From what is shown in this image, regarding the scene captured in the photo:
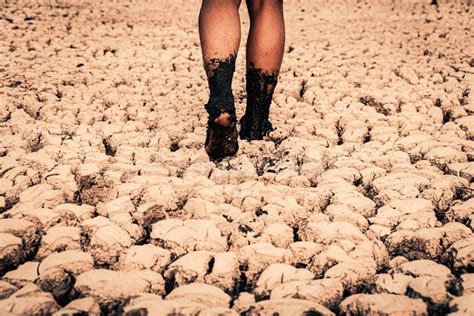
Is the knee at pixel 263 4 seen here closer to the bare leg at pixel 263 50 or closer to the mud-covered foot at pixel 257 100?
the bare leg at pixel 263 50

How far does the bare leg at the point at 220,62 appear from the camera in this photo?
1.07m

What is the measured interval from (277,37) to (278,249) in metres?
0.73

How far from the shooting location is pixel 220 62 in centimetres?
109

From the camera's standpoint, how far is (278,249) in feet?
2.63

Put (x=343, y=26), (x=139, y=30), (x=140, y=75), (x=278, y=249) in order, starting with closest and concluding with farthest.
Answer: (x=278, y=249) < (x=140, y=75) < (x=139, y=30) < (x=343, y=26)

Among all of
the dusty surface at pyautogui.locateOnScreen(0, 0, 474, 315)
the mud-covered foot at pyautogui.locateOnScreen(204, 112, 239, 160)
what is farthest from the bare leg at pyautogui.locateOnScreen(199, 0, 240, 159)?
the dusty surface at pyautogui.locateOnScreen(0, 0, 474, 315)

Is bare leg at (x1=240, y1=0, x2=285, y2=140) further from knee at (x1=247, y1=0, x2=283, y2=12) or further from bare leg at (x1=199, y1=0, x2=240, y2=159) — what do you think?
bare leg at (x1=199, y1=0, x2=240, y2=159)

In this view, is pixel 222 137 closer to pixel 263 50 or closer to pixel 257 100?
pixel 257 100

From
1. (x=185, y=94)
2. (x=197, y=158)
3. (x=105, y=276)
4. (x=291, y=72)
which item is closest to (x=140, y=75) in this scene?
(x=185, y=94)

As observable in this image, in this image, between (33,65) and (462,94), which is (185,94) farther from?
(462,94)

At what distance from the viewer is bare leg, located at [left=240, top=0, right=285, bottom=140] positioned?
47.9 inches

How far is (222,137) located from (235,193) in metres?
0.20

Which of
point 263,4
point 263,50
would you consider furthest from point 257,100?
point 263,4

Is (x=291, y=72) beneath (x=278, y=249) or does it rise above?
above
